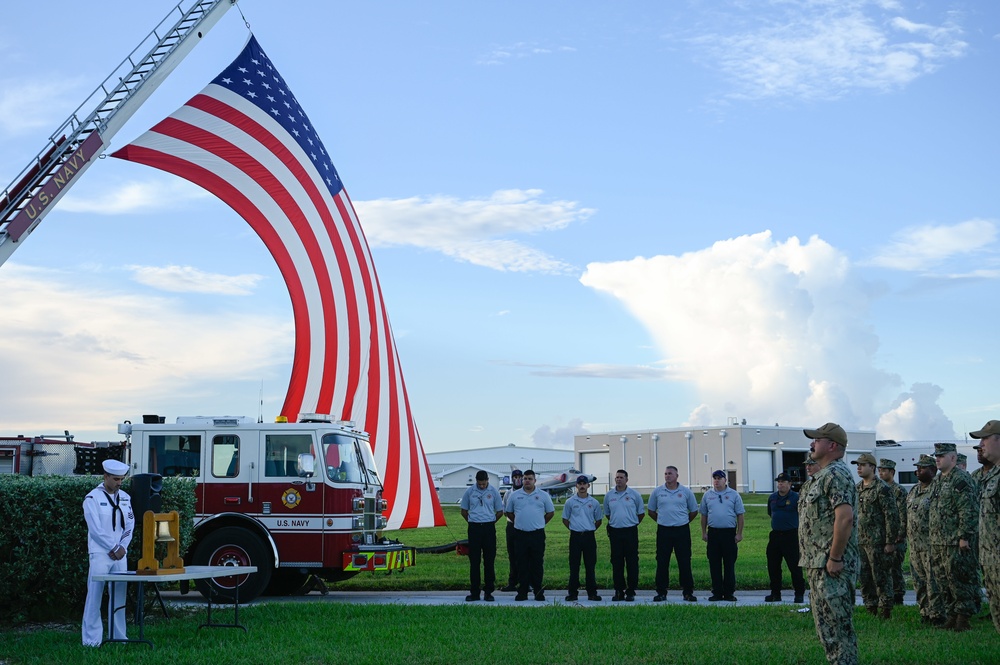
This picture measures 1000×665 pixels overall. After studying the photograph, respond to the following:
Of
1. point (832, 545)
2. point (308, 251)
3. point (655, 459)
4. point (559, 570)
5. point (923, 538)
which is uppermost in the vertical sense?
point (308, 251)

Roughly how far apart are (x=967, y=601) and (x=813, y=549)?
4148 millimetres

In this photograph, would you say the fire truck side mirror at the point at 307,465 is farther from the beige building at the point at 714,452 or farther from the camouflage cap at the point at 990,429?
the beige building at the point at 714,452

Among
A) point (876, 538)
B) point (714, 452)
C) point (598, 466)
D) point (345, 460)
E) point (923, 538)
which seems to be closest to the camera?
point (923, 538)

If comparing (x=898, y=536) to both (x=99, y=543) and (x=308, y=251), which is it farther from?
(x=308, y=251)

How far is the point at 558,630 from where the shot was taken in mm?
11094

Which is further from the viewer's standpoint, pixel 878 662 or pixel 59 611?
pixel 59 611

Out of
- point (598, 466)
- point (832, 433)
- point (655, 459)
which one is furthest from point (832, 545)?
point (598, 466)

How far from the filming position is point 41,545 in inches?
457

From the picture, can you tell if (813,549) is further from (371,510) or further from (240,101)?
(240,101)

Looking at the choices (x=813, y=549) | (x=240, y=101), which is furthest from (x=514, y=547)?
(x=240, y=101)

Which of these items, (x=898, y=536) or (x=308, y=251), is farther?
(x=308, y=251)

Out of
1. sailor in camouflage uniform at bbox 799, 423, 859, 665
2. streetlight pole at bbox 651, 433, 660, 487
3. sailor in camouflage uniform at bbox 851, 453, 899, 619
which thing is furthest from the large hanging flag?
streetlight pole at bbox 651, 433, 660, 487

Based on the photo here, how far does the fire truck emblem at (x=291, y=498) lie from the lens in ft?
47.3

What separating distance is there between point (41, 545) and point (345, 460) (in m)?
4.34
